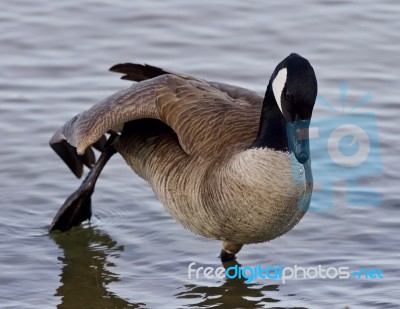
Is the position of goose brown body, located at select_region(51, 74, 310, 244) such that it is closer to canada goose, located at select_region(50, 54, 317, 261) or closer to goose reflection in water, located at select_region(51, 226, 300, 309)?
canada goose, located at select_region(50, 54, 317, 261)

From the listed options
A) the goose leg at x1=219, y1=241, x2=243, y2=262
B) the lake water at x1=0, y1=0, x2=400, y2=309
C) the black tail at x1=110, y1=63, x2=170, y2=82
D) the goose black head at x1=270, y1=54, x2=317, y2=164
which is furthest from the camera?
the black tail at x1=110, y1=63, x2=170, y2=82

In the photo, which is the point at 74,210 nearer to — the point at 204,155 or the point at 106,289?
the point at 106,289

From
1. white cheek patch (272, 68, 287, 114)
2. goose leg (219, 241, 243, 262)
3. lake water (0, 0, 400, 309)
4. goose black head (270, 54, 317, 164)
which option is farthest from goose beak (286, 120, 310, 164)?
goose leg (219, 241, 243, 262)

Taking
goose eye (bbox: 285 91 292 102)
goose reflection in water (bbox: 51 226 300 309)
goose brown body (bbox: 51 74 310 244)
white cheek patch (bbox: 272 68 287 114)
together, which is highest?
white cheek patch (bbox: 272 68 287 114)

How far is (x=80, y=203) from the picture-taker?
9.52 meters

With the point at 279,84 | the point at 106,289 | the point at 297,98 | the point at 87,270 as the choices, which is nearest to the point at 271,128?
the point at 279,84

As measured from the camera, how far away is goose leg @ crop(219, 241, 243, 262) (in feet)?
28.9

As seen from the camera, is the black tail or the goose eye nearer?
the goose eye

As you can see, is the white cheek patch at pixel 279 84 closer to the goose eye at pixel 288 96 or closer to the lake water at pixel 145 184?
the goose eye at pixel 288 96

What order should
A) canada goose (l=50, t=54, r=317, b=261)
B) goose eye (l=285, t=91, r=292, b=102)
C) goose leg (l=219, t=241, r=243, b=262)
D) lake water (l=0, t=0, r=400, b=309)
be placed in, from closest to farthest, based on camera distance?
goose eye (l=285, t=91, r=292, b=102) < canada goose (l=50, t=54, r=317, b=261) < lake water (l=0, t=0, r=400, b=309) < goose leg (l=219, t=241, r=243, b=262)

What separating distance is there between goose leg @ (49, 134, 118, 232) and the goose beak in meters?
2.51

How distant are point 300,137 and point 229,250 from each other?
172 centimetres

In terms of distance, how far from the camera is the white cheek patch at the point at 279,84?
298 inches

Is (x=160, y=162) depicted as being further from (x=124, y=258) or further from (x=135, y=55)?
(x=135, y=55)
